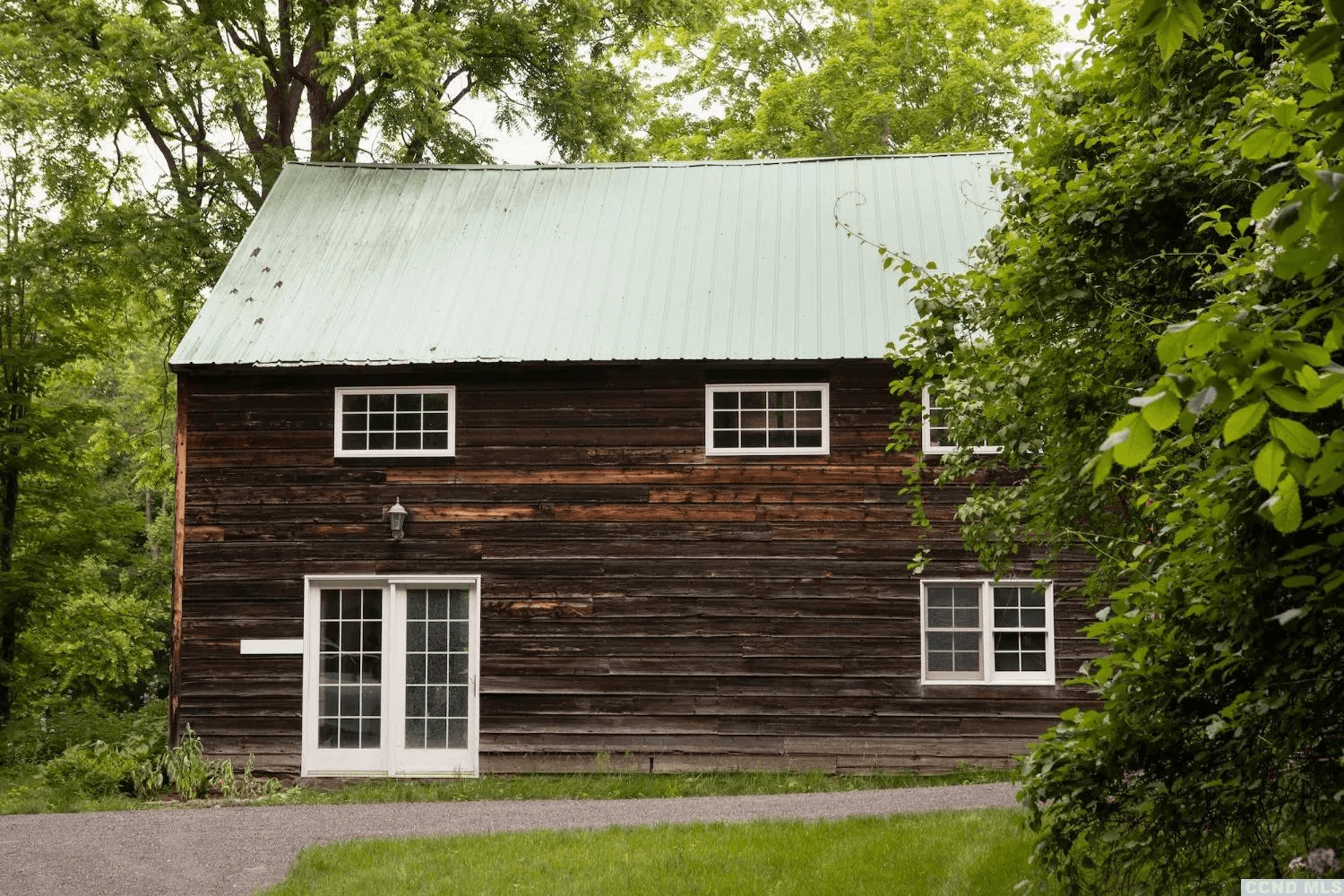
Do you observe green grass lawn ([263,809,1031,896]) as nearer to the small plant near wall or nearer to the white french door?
the white french door

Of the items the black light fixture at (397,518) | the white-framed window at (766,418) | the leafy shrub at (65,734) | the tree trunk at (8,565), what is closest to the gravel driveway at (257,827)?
the black light fixture at (397,518)

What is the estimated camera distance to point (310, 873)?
918 cm

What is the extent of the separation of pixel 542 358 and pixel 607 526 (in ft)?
6.49

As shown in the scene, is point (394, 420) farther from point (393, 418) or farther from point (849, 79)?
point (849, 79)

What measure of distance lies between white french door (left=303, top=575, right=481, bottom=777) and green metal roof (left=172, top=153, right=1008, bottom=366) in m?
2.60

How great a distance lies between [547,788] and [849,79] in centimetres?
1765

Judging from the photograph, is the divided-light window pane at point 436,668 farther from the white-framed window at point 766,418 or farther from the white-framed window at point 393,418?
the white-framed window at point 766,418

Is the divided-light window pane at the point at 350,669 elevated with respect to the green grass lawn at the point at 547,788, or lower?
elevated

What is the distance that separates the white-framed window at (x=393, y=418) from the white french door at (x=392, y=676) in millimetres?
1477

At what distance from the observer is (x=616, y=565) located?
14102mm

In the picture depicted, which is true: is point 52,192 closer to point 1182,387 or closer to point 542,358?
point 542,358

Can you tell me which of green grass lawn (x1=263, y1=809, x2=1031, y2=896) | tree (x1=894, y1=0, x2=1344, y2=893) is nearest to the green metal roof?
green grass lawn (x1=263, y1=809, x2=1031, y2=896)

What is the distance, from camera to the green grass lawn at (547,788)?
13.1m

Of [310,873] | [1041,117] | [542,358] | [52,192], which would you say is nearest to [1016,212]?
[1041,117]
